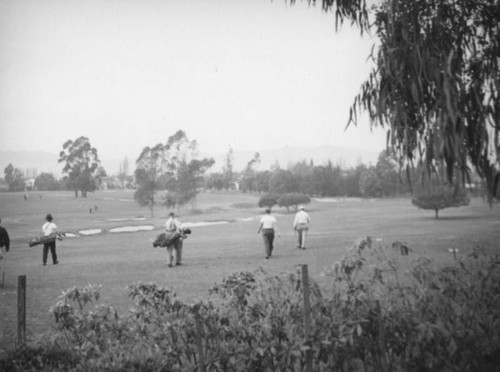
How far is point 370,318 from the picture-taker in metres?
3.78

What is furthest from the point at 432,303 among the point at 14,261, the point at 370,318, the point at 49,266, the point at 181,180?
the point at 181,180

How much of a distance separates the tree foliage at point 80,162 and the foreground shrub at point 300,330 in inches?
1422

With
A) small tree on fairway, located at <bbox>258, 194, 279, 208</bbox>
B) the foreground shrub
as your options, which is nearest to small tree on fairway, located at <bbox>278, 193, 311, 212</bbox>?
small tree on fairway, located at <bbox>258, 194, 279, 208</bbox>

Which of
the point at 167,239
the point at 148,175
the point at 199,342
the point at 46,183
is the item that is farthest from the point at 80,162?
the point at 199,342

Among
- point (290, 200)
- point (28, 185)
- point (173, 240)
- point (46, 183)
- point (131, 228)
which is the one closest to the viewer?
point (173, 240)

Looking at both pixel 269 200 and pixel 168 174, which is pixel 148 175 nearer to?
pixel 168 174

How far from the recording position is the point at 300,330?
3867mm

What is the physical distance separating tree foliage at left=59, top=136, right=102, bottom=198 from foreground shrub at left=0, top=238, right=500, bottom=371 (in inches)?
1422

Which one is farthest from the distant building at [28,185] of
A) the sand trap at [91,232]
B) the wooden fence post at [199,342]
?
the wooden fence post at [199,342]

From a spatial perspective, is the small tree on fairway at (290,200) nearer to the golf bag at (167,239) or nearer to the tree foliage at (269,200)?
the tree foliage at (269,200)

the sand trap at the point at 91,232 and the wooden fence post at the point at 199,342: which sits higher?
the wooden fence post at the point at 199,342

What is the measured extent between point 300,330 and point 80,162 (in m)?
40.1

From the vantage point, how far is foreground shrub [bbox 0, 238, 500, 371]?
3.61m

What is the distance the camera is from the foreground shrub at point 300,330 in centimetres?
361
